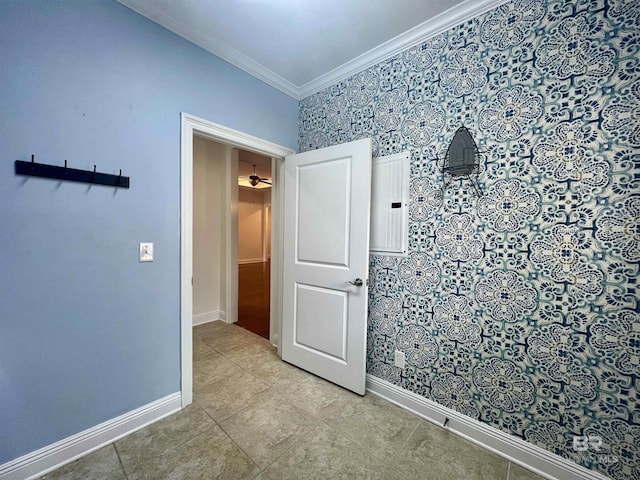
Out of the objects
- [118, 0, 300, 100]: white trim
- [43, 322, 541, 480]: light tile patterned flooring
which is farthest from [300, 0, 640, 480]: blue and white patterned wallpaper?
[118, 0, 300, 100]: white trim

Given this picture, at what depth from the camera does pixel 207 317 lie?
3.59 meters

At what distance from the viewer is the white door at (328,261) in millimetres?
1934

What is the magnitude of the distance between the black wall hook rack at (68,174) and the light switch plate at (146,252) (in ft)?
1.26

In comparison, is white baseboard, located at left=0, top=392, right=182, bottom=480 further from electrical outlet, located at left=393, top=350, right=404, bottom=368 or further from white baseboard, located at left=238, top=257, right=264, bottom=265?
white baseboard, located at left=238, top=257, right=264, bottom=265

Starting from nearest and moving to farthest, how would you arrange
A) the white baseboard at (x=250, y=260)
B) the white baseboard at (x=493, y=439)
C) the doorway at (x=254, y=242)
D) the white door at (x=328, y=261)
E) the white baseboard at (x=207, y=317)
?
the white baseboard at (x=493, y=439), the white door at (x=328, y=261), the white baseboard at (x=207, y=317), the doorway at (x=254, y=242), the white baseboard at (x=250, y=260)

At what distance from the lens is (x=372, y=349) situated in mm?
2037

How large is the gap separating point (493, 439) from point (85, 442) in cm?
239

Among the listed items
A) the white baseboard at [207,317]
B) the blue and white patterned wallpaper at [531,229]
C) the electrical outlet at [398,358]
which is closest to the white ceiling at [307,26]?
the blue and white patterned wallpaper at [531,229]

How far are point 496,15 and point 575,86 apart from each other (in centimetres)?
64

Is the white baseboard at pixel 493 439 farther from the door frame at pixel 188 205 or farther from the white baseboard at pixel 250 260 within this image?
the white baseboard at pixel 250 260

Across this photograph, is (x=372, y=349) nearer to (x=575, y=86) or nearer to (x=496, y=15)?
(x=575, y=86)

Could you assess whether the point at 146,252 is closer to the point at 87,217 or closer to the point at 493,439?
the point at 87,217

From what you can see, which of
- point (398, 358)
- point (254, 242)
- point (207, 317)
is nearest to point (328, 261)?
point (398, 358)

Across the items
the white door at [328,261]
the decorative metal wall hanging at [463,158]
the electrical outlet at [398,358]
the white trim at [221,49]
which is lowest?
the electrical outlet at [398,358]
